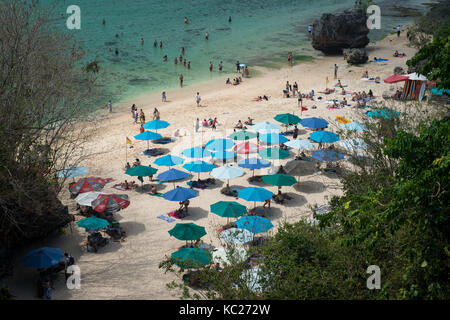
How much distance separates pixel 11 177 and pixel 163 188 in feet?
30.8

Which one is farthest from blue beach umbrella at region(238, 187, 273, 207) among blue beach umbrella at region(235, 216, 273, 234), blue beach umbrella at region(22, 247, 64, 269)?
blue beach umbrella at region(22, 247, 64, 269)

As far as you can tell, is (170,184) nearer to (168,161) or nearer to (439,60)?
(168,161)

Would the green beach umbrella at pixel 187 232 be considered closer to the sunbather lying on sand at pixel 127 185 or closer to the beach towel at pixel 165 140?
the sunbather lying on sand at pixel 127 185

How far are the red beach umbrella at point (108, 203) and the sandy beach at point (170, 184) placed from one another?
1079 mm

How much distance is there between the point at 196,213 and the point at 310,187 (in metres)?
6.48

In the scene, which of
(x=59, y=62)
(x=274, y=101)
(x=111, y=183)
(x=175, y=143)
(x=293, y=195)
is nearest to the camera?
(x=59, y=62)

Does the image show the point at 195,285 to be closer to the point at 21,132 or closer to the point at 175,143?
the point at 21,132

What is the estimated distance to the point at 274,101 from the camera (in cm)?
3684

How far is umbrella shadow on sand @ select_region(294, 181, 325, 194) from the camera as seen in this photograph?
73.5ft

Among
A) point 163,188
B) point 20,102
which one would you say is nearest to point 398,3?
point 163,188

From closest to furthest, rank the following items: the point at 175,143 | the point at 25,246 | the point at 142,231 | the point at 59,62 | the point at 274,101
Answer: the point at 25,246
the point at 142,231
the point at 59,62
the point at 175,143
the point at 274,101

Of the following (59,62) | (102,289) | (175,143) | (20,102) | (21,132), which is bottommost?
(102,289)

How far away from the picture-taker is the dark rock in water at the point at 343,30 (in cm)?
5091

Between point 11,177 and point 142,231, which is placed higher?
point 11,177
